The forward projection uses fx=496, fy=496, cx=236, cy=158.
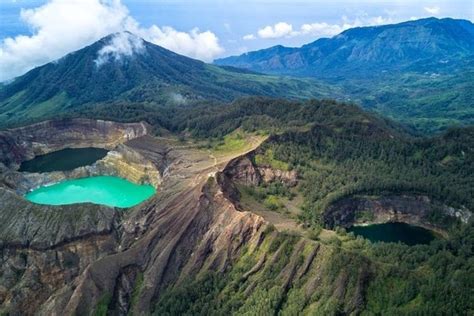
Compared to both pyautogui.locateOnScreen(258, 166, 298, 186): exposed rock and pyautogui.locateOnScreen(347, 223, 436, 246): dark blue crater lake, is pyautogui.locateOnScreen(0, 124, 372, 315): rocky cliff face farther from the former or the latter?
pyautogui.locateOnScreen(347, 223, 436, 246): dark blue crater lake

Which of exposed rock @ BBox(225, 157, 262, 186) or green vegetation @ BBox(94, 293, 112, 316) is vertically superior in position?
exposed rock @ BBox(225, 157, 262, 186)

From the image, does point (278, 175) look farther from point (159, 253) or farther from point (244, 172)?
point (159, 253)

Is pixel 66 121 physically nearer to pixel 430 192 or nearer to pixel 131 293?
pixel 131 293

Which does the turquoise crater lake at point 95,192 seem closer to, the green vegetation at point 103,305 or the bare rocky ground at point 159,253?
the bare rocky ground at point 159,253

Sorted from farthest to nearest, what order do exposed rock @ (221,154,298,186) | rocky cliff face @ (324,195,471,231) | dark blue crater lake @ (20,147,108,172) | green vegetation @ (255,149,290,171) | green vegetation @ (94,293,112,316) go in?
1. dark blue crater lake @ (20,147,108,172)
2. green vegetation @ (255,149,290,171)
3. exposed rock @ (221,154,298,186)
4. rocky cliff face @ (324,195,471,231)
5. green vegetation @ (94,293,112,316)

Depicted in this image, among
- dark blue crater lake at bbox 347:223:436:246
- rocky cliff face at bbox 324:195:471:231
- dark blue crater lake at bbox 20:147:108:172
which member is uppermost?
dark blue crater lake at bbox 20:147:108:172

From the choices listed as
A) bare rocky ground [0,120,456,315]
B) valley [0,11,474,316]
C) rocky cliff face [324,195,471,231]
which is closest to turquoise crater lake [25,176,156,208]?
valley [0,11,474,316]

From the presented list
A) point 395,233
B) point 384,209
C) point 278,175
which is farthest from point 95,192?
point 395,233

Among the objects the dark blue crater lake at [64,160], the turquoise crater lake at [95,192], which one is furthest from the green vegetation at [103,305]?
the dark blue crater lake at [64,160]
